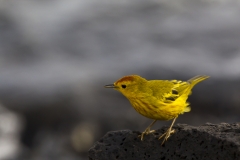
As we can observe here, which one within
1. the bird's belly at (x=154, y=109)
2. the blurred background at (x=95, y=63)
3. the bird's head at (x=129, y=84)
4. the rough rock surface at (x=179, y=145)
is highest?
the blurred background at (x=95, y=63)

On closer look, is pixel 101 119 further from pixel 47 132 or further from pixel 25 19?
pixel 25 19

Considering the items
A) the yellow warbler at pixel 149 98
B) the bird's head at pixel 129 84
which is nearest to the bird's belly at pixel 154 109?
the yellow warbler at pixel 149 98

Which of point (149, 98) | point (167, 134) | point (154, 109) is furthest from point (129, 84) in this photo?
point (167, 134)

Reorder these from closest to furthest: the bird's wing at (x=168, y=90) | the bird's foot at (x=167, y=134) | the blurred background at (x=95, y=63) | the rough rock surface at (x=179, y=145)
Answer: the rough rock surface at (x=179, y=145)
the bird's foot at (x=167, y=134)
the bird's wing at (x=168, y=90)
the blurred background at (x=95, y=63)

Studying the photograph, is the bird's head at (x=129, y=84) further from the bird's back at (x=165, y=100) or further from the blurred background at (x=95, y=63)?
the blurred background at (x=95, y=63)

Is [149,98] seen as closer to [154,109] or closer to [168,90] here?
→ [154,109]

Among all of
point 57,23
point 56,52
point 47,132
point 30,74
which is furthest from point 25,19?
point 47,132
